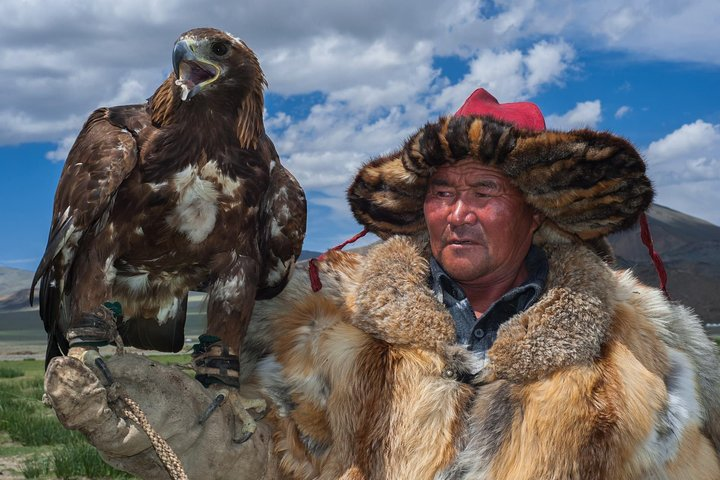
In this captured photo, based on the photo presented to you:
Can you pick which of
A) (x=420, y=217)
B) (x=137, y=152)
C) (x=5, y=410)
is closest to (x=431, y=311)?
(x=420, y=217)

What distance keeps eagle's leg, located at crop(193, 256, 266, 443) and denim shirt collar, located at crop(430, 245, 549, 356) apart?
2.51 ft

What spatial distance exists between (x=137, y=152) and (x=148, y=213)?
25 centimetres

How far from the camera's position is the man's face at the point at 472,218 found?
118 inches

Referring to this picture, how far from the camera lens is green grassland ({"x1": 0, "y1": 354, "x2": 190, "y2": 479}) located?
6.86m

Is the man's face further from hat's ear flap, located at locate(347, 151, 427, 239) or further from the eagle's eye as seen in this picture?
the eagle's eye

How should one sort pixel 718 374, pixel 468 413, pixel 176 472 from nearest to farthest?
1. pixel 176 472
2. pixel 468 413
3. pixel 718 374

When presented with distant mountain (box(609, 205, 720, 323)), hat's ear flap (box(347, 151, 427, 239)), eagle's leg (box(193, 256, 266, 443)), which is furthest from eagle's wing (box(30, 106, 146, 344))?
distant mountain (box(609, 205, 720, 323))

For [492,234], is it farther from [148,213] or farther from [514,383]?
[148,213]

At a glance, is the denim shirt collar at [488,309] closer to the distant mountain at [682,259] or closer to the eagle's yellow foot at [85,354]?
the eagle's yellow foot at [85,354]

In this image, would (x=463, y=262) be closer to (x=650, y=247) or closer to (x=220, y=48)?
(x=650, y=247)

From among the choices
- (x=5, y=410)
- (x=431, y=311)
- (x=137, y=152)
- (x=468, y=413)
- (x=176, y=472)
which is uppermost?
(x=137, y=152)

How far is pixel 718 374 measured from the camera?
2.95 m

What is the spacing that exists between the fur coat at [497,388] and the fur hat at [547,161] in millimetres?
178

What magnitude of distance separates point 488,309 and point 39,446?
7.23 m
